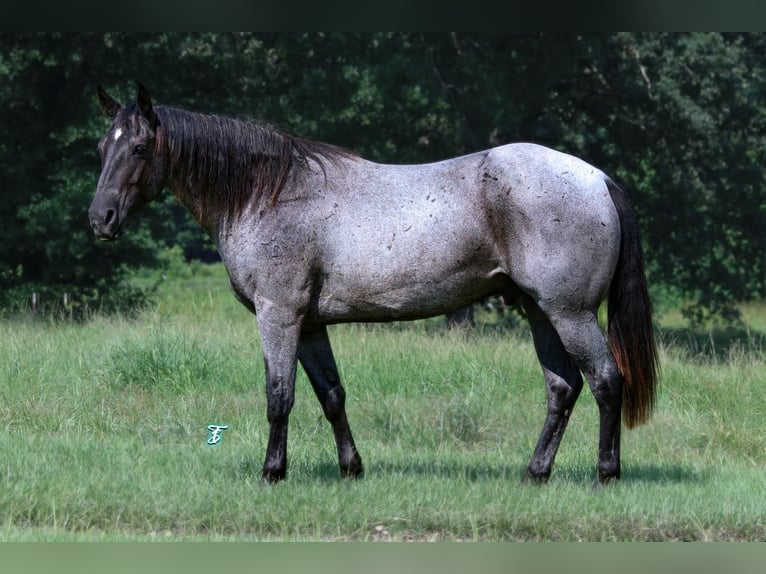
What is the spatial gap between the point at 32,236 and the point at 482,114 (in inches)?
296

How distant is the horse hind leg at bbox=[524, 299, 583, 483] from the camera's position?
23.7 feet

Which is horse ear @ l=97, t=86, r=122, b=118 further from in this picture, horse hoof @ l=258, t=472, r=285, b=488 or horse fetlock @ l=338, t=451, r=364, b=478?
horse fetlock @ l=338, t=451, r=364, b=478

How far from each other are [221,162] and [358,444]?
265 cm

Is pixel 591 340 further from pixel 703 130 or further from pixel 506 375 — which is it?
pixel 703 130

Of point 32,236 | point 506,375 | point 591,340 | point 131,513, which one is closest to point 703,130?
point 506,375

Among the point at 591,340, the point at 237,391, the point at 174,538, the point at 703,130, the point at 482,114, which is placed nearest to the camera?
the point at 174,538

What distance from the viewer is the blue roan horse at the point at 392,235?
6.79m

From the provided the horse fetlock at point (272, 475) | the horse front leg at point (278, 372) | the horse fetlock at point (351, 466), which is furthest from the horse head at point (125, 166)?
the horse fetlock at point (351, 466)

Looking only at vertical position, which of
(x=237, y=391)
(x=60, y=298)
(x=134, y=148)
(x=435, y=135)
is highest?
(x=134, y=148)

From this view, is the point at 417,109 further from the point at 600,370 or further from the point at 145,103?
the point at 600,370

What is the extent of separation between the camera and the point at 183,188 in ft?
23.5

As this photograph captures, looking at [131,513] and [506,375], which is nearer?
[131,513]

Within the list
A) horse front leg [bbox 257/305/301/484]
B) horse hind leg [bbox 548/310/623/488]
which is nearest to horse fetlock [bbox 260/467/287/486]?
horse front leg [bbox 257/305/301/484]

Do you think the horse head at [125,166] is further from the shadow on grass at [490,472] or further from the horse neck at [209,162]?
the shadow on grass at [490,472]
